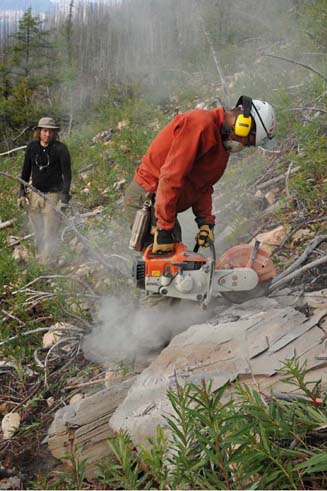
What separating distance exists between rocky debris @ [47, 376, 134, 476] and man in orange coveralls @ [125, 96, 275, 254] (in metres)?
1.08

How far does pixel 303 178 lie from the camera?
5.31 meters

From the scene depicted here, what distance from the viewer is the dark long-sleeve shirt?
6.70m

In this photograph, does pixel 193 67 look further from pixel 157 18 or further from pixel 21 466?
pixel 21 466

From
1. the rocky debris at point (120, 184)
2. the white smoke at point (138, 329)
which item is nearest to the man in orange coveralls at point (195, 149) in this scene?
the white smoke at point (138, 329)

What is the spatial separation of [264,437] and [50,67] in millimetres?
22019

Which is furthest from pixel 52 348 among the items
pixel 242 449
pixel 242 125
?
pixel 242 449

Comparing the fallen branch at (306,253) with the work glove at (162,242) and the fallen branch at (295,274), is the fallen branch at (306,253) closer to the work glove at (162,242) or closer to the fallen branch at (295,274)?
the fallen branch at (295,274)

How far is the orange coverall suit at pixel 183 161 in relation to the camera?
3492 millimetres

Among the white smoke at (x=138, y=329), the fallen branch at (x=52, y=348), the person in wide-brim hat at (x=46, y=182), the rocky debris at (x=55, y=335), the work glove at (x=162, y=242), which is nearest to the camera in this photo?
the work glove at (x=162, y=242)

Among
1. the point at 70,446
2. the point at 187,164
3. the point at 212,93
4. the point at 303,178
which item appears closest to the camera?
the point at 70,446

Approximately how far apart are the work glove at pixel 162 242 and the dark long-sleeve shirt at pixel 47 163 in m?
3.38

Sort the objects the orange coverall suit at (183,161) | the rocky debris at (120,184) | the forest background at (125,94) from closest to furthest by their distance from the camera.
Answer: the orange coverall suit at (183,161) → the forest background at (125,94) → the rocky debris at (120,184)

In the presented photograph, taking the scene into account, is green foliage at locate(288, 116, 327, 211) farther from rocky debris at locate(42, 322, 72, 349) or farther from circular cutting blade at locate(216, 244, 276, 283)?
rocky debris at locate(42, 322, 72, 349)

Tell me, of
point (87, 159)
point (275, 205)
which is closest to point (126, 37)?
point (87, 159)
